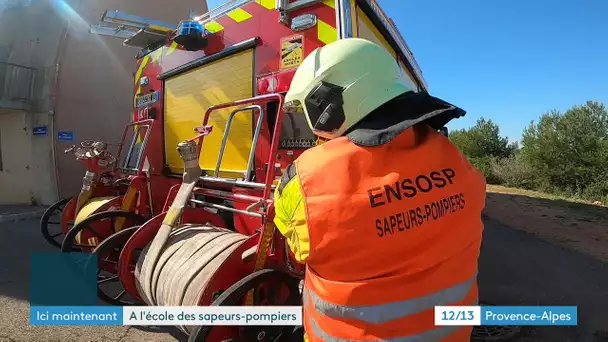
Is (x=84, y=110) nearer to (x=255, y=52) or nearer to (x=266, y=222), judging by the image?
(x=255, y=52)

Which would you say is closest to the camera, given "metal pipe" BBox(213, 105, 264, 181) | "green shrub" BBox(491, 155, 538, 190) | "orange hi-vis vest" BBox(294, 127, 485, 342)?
"orange hi-vis vest" BBox(294, 127, 485, 342)

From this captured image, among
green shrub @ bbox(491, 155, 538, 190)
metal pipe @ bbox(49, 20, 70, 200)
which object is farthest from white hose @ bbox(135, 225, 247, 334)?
green shrub @ bbox(491, 155, 538, 190)

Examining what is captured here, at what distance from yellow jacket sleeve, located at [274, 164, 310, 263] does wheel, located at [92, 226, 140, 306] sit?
6.97 feet

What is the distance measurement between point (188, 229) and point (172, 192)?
0.64 meters

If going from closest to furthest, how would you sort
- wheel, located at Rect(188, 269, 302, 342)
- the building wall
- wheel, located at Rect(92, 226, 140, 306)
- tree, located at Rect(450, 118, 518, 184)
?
wheel, located at Rect(188, 269, 302, 342) → wheel, located at Rect(92, 226, 140, 306) → the building wall → tree, located at Rect(450, 118, 518, 184)

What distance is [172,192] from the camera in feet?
10.3

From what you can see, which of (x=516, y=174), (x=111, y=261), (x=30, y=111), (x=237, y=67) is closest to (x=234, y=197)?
(x=237, y=67)

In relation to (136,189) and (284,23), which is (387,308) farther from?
(136,189)

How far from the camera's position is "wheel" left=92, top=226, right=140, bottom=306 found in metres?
2.99

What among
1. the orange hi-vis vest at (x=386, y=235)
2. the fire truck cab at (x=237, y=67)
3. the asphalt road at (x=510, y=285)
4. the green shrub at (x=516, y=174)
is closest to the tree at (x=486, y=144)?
the green shrub at (x=516, y=174)

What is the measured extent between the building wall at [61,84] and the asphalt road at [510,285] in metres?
3.77

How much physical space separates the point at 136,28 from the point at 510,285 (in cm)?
559

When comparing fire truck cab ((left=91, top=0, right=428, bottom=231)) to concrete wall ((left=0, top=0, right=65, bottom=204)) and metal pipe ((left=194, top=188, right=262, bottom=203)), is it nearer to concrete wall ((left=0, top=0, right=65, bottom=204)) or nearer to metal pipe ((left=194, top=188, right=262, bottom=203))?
metal pipe ((left=194, top=188, right=262, bottom=203))

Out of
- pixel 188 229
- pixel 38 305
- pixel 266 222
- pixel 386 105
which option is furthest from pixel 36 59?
pixel 386 105
